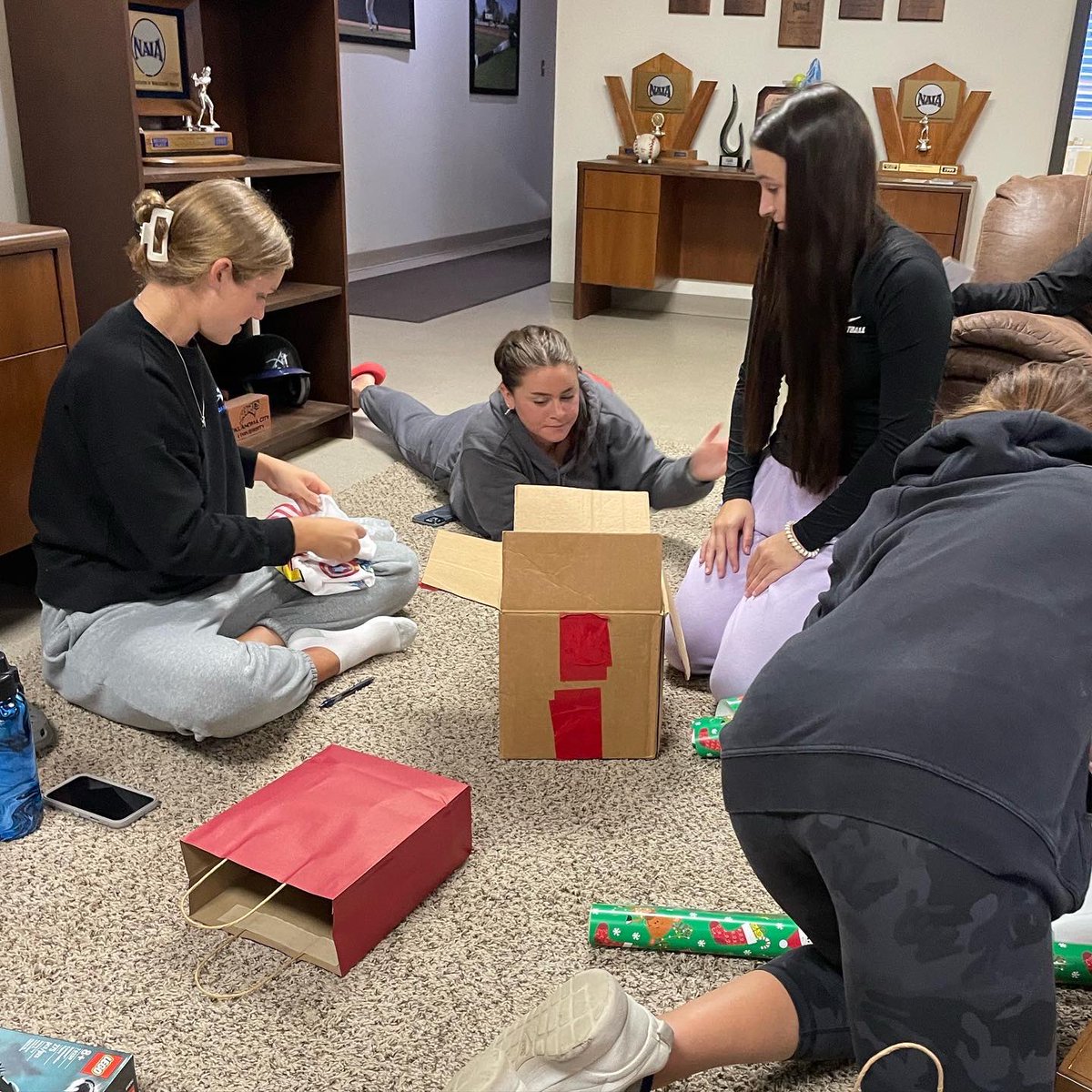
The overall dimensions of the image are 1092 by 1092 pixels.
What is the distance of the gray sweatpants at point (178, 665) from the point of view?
173cm

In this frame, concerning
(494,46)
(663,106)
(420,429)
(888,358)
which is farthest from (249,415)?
(494,46)

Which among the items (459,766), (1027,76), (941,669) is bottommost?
(459,766)

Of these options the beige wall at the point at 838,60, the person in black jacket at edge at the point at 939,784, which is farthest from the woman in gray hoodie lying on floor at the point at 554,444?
the beige wall at the point at 838,60

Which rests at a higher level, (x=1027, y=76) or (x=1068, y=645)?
(x=1027, y=76)

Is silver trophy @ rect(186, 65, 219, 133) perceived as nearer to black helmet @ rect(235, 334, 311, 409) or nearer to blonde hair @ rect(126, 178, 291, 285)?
black helmet @ rect(235, 334, 311, 409)

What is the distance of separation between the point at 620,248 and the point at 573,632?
399 centimetres

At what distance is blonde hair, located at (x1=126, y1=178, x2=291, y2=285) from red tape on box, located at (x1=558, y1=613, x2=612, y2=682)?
75 cm

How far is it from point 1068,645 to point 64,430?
4.91ft

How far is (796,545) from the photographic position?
191cm

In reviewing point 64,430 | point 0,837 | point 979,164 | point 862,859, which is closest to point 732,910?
point 862,859

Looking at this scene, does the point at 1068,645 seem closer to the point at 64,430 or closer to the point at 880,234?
the point at 880,234

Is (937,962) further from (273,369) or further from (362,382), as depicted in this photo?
(362,382)

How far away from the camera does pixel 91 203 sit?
8.21 feet

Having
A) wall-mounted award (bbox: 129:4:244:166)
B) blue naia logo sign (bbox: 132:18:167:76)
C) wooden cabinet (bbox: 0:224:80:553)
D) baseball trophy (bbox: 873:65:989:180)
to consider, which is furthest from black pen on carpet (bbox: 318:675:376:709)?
baseball trophy (bbox: 873:65:989:180)
